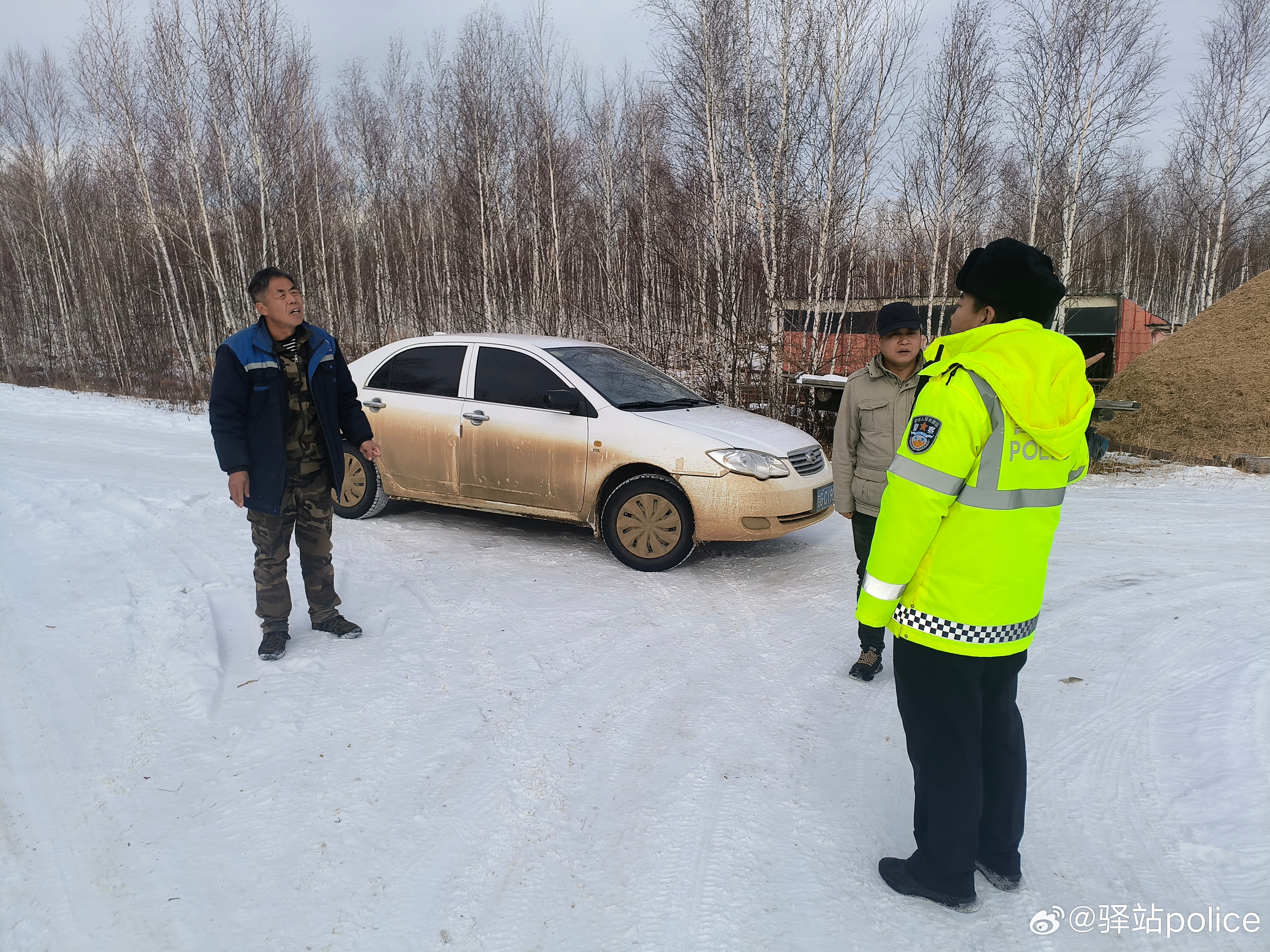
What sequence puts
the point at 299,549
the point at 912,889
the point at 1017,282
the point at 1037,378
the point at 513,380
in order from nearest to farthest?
1. the point at 1037,378
2. the point at 1017,282
3. the point at 912,889
4. the point at 299,549
5. the point at 513,380

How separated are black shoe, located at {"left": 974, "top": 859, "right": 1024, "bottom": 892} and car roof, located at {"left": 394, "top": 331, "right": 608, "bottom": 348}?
15.9 feet

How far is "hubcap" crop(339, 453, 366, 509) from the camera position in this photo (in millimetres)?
6445

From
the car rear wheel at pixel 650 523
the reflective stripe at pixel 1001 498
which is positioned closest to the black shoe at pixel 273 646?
the car rear wheel at pixel 650 523

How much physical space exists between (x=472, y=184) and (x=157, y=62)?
817 centimetres

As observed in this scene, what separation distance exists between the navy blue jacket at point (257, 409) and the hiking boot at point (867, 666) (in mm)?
3179

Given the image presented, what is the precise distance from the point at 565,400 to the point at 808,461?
193 centimetres

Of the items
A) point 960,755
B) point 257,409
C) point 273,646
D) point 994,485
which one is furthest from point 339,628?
point 994,485

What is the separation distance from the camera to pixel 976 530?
6.55ft

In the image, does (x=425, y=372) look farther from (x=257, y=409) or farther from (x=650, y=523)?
(x=257, y=409)

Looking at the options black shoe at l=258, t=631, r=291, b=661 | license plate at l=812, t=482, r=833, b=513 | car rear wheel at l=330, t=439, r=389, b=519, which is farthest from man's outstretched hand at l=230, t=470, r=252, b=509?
license plate at l=812, t=482, r=833, b=513

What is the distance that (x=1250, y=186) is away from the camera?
67.3 feet

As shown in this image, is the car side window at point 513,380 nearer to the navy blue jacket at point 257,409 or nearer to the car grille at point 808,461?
the car grille at point 808,461

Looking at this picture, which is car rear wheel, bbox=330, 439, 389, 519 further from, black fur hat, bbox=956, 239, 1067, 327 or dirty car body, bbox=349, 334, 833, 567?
black fur hat, bbox=956, 239, 1067, 327

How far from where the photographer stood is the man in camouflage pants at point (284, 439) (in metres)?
3.70
